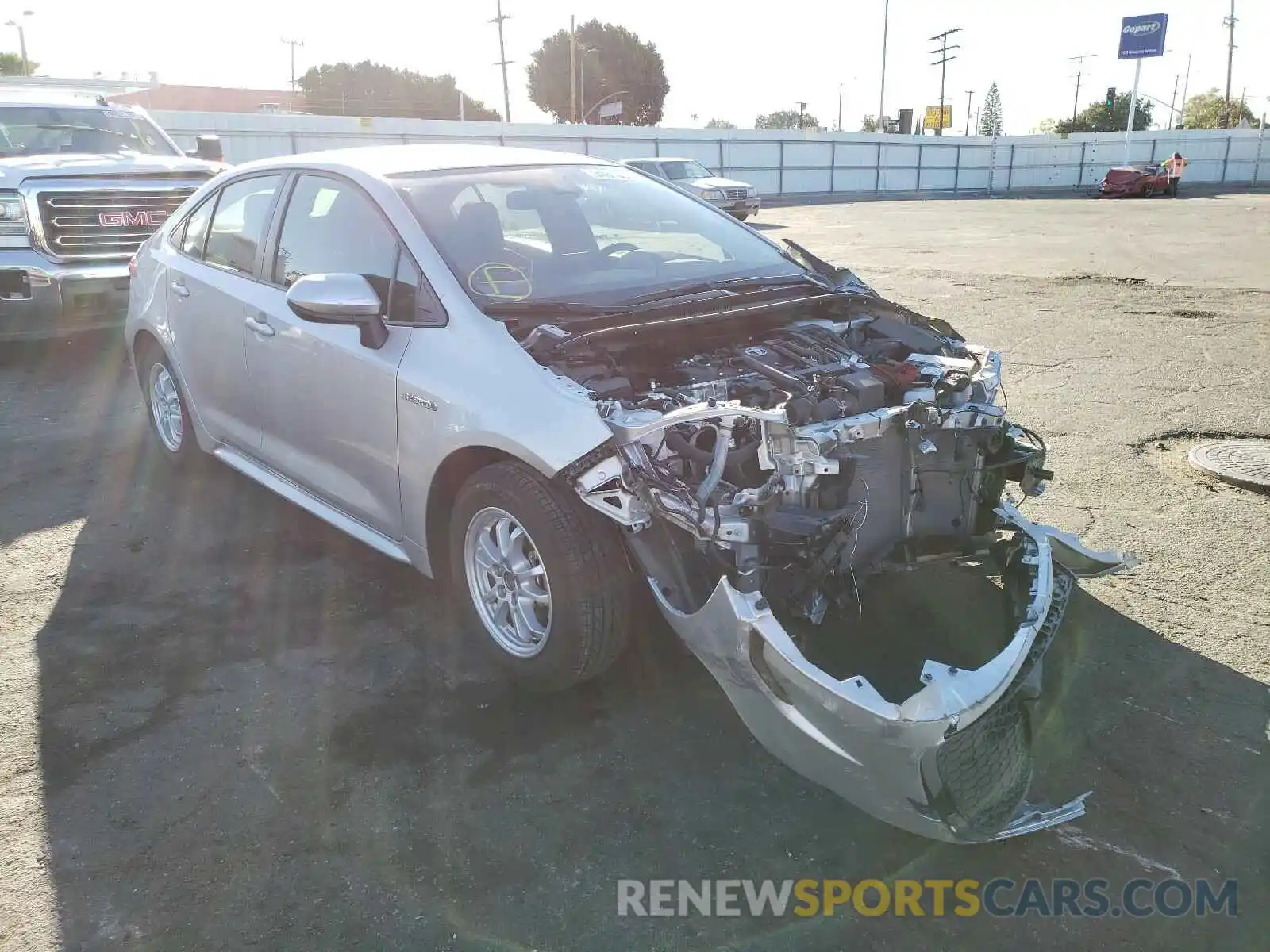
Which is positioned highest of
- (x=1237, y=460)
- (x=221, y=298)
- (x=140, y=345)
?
(x=221, y=298)

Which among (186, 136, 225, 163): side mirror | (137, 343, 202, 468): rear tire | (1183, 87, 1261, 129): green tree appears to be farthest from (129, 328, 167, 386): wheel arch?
(1183, 87, 1261, 129): green tree

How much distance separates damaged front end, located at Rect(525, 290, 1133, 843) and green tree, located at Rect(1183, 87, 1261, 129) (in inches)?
3739

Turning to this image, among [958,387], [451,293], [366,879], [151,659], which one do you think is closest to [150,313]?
[151,659]

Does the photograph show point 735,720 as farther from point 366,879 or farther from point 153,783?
point 153,783

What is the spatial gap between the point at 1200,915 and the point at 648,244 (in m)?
3.13

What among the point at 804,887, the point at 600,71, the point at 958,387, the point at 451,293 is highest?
the point at 600,71

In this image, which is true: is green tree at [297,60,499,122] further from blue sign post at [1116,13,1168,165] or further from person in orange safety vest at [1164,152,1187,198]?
person in orange safety vest at [1164,152,1187,198]

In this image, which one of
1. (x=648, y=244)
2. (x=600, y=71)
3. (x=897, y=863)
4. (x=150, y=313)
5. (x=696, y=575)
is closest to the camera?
(x=897, y=863)

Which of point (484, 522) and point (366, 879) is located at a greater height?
point (484, 522)

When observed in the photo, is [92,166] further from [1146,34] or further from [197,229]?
[1146,34]

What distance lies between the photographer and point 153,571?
4441 millimetres

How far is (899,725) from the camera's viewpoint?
93.3 inches

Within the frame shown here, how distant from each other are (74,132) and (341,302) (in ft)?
26.2

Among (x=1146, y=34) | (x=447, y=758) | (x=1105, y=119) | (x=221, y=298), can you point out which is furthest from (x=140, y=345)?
(x=1105, y=119)
